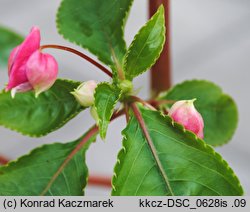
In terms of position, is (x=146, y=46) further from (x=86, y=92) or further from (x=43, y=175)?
(x=43, y=175)

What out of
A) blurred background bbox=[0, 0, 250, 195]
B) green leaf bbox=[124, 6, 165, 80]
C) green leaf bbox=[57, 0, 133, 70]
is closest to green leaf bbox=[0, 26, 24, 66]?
green leaf bbox=[57, 0, 133, 70]

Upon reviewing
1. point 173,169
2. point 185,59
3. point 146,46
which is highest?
point 185,59

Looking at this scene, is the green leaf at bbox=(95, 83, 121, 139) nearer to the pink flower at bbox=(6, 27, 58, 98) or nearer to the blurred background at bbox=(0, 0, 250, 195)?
the pink flower at bbox=(6, 27, 58, 98)

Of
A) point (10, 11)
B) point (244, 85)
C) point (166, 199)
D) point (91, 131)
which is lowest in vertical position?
point (166, 199)

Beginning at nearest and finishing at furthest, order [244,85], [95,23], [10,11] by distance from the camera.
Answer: [95,23]
[244,85]
[10,11]

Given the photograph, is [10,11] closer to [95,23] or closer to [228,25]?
[228,25]

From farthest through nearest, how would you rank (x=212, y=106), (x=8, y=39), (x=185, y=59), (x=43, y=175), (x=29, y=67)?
(x=185, y=59) → (x=8, y=39) → (x=212, y=106) → (x=43, y=175) → (x=29, y=67)

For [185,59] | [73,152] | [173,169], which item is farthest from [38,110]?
[185,59]

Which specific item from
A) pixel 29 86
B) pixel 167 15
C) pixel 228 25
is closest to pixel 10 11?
pixel 228 25
